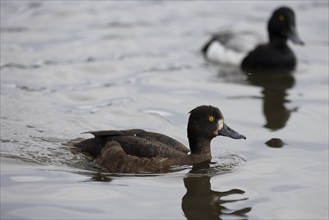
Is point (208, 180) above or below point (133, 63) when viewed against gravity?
below

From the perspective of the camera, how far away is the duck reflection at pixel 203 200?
23.3 ft

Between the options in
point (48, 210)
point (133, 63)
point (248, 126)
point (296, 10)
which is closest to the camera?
point (48, 210)

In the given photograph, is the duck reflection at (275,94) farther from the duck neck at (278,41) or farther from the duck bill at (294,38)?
the duck neck at (278,41)

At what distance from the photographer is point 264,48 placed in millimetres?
13664

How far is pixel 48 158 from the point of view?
8500 mm

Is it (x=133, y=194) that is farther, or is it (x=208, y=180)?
(x=208, y=180)

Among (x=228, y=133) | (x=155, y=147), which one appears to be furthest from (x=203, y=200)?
(x=228, y=133)

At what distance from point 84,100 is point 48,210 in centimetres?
394

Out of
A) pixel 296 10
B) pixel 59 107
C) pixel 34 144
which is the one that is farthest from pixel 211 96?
pixel 296 10

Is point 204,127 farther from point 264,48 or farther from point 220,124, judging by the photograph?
point 264,48

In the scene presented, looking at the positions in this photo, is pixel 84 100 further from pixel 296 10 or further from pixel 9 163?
pixel 296 10

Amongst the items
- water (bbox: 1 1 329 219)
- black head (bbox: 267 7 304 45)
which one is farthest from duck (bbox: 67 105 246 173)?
black head (bbox: 267 7 304 45)

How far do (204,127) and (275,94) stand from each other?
11.9 feet

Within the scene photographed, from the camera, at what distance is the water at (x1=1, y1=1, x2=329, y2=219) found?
24.3 ft
